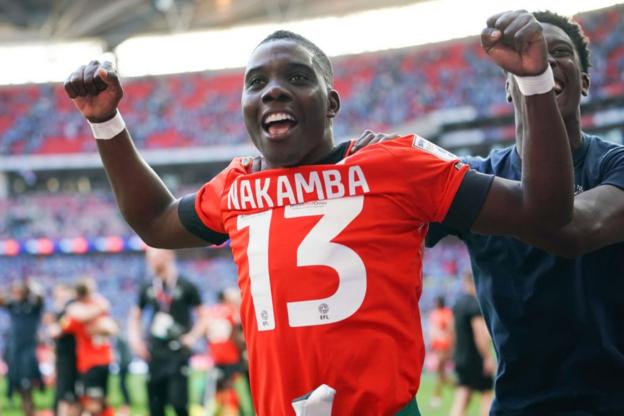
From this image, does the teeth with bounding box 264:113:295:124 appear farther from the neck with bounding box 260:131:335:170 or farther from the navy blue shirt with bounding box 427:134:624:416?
the navy blue shirt with bounding box 427:134:624:416

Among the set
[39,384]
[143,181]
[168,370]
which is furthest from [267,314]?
[39,384]

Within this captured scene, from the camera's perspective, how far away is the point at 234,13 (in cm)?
3547

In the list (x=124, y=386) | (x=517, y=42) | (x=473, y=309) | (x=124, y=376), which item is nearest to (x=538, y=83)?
(x=517, y=42)

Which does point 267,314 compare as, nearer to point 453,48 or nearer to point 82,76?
point 82,76

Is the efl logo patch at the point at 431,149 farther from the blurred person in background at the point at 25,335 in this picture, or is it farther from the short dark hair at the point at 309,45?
the blurred person in background at the point at 25,335

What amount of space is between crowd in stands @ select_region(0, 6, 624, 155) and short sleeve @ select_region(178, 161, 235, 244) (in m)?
26.0

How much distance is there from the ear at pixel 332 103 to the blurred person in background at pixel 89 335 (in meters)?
6.87

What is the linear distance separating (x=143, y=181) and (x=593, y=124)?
77.4 feet

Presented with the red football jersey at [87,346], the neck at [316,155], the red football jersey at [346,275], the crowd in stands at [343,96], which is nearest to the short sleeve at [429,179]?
the red football jersey at [346,275]

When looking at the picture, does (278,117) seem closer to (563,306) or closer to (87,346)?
(563,306)

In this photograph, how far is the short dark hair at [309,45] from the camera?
237 centimetres

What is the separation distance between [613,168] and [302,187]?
38.8 inches

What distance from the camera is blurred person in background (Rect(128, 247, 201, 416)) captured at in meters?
8.12

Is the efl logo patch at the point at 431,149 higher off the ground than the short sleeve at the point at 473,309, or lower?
higher
